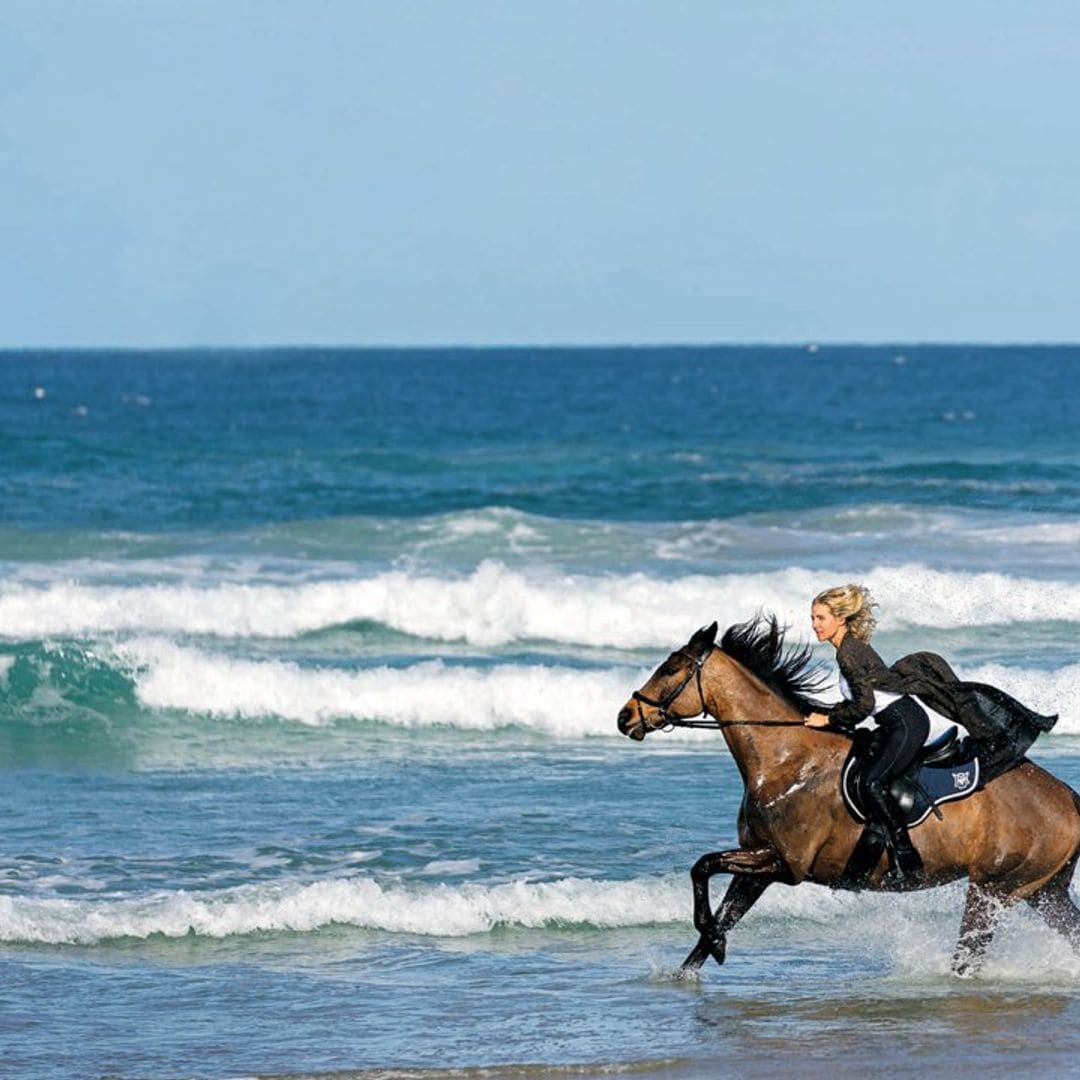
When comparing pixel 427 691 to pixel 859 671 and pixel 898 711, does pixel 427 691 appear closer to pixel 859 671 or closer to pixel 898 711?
pixel 898 711

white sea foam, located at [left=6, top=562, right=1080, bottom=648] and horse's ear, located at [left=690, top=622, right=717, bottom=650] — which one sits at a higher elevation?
horse's ear, located at [left=690, top=622, right=717, bottom=650]

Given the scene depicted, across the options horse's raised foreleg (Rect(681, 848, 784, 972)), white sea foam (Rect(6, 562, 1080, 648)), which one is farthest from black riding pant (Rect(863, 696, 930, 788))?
white sea foam (Rect(6, 562, 1080, 648))

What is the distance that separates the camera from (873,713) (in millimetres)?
8898

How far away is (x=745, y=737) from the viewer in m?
9.11

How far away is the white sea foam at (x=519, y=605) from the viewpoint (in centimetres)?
2166

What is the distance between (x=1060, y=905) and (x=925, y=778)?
913mm

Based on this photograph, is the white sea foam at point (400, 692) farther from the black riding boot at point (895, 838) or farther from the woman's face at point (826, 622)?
the woman's face at point (826, 622)

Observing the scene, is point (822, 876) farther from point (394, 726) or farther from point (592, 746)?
point (394, 726)

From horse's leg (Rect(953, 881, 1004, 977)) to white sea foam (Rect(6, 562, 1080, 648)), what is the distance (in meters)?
11.8

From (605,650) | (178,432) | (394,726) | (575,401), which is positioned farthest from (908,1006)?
(575,401)

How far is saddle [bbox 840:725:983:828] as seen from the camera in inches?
350

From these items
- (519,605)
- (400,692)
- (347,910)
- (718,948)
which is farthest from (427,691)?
(718,948)

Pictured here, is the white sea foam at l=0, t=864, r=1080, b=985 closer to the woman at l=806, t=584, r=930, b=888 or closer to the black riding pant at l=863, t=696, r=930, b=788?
the woman at l=806, t=584, r=930, b=888

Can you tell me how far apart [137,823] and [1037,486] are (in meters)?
26.5
